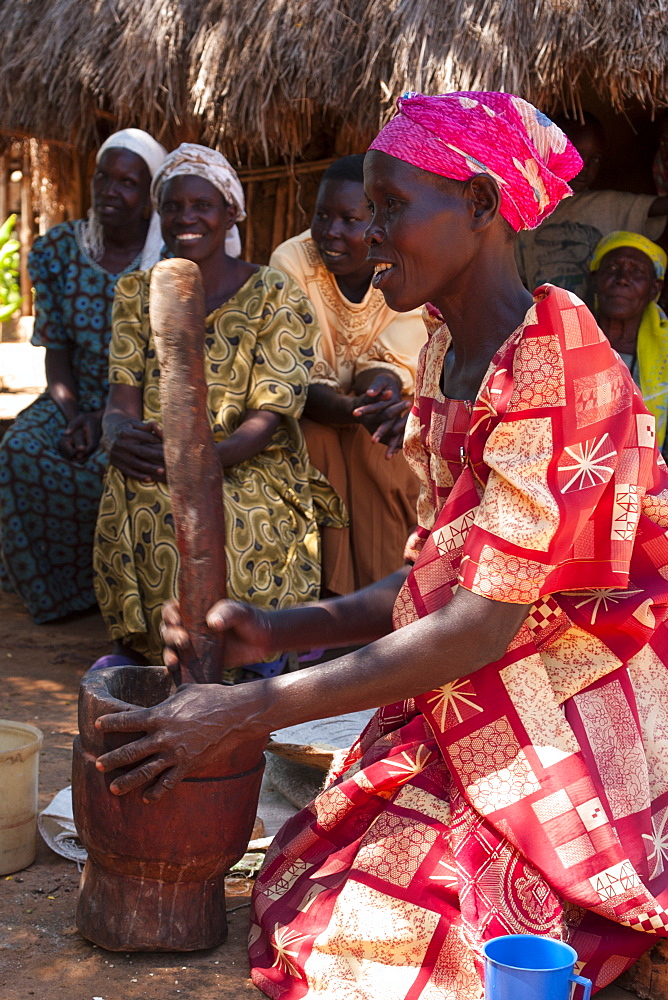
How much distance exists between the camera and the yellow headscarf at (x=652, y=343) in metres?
5.22

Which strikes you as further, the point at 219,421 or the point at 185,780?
the point at 219,421

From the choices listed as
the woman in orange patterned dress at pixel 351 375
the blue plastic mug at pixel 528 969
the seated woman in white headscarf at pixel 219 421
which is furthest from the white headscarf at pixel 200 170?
the blue plastic mug at pixel 528 969

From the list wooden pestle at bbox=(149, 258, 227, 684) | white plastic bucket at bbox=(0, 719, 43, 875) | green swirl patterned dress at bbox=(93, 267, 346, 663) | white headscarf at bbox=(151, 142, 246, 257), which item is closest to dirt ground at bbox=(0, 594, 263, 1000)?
white plastic bucket at bbox=(0, 719, 43, 875)

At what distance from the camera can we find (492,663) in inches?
81.7

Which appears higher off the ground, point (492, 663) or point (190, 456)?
point (190, 456)

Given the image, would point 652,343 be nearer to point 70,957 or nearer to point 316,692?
point 316,692

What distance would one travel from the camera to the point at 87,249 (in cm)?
541

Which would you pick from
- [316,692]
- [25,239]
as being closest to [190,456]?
[316,692]

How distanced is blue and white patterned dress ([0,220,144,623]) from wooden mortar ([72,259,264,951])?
9.54 feet

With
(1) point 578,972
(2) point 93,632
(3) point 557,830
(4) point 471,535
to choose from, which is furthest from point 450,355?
(2) point 93,632

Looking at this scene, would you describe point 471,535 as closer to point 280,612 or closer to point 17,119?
point 280,612

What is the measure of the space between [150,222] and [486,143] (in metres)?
3.64

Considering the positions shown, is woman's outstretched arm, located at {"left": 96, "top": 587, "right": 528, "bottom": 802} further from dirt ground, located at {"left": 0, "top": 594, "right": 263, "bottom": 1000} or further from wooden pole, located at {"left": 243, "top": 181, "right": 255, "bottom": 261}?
wooden pole, located at {"left": 243, "top": 181, "right": 255, "bottom": 261}

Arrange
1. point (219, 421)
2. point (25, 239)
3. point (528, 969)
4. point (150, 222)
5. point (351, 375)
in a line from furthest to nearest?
1. point (25, 239)
2. point (150, 222)
3. point (351, 375)
4. point (219, 421)
5. point (528, 969)
